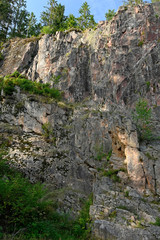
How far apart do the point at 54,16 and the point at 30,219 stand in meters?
37.0

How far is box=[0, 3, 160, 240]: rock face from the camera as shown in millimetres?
11039

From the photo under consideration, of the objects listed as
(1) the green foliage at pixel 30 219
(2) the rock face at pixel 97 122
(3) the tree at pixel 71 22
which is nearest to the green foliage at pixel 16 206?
(1) the green foliage at pixel 30 219

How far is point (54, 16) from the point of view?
37.1 m

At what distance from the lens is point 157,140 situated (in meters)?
15.4

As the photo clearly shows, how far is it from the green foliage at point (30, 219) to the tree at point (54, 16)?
32.8m

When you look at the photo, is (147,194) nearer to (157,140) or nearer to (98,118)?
(157,140)

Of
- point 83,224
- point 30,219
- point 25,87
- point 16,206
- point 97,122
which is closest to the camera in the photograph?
point 16,206

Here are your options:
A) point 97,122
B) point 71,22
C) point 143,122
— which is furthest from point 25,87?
point 71,22

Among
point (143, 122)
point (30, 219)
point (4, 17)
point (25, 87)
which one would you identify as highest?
point (4, 17)

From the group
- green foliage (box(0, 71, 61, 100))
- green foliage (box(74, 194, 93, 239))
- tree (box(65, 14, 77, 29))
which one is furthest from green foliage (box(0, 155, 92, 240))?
tree (box(65, 14, 77, 29))

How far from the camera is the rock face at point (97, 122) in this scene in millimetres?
11039

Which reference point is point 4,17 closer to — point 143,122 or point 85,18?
point 85,18

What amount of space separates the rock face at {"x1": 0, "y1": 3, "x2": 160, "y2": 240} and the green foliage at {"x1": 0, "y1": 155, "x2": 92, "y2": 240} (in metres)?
1.09

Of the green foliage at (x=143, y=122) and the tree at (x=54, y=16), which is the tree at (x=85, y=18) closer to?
the tree at (x=54, y=16)
